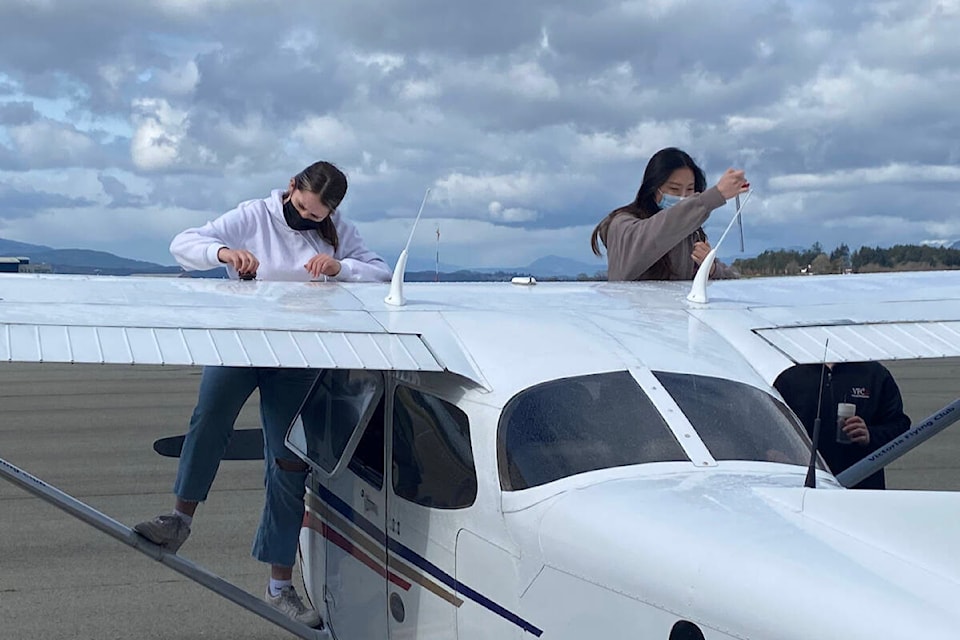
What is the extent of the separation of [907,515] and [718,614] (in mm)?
479

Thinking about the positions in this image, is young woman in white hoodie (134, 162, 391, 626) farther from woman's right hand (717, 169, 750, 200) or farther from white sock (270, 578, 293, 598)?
woman's right hand (717, 169, 750, 200)

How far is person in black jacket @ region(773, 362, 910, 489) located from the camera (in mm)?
5254

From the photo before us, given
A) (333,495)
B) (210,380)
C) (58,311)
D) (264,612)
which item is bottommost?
(264,612)

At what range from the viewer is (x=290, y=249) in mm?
5387

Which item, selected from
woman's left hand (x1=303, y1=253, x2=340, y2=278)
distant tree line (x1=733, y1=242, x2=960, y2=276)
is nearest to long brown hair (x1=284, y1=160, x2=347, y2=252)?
woman's left hand (x1=303, y1=253, x2=340, y2=278)

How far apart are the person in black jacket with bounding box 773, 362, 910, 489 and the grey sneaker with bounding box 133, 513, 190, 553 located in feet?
9.11

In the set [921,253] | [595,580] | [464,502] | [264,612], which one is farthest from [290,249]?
[921,253]

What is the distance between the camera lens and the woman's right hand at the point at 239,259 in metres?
4.97

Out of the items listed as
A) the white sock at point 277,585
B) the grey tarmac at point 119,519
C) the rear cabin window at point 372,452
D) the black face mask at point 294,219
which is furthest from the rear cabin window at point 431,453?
the grey tarmac at point 119,519

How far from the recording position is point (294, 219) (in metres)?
5.32

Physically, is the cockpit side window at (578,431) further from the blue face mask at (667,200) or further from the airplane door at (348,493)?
the blue face mask at (667,200)

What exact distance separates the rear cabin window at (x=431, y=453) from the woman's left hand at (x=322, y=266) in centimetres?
129

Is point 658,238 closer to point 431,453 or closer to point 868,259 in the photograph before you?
point 431,453

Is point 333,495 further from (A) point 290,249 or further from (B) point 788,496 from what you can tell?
(B) point 788,496
